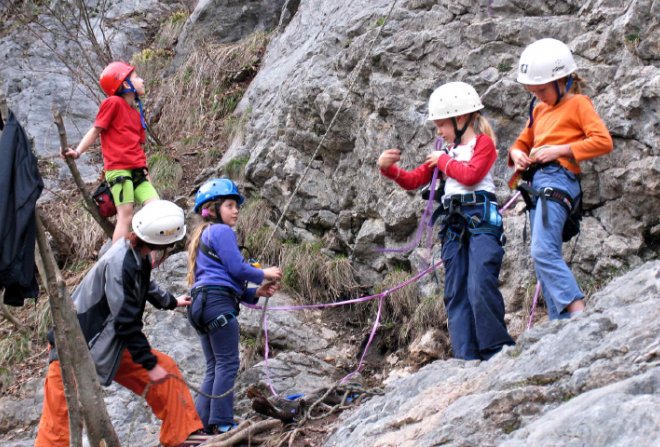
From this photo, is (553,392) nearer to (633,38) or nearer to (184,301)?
(184,301)

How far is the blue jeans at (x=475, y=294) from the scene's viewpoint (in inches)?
192

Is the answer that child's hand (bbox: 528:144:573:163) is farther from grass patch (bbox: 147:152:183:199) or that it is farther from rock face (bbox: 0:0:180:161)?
rock face (bbox: 0:0:180:161)

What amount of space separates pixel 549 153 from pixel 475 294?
3.12 feet

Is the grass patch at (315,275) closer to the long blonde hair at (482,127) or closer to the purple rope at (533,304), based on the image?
the purple rope at (533,304)

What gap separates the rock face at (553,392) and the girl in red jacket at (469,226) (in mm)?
467

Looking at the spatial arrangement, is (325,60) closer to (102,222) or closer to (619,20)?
(619,20)

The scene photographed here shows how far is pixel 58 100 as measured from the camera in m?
13.0

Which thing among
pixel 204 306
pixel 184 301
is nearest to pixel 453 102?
pixel 204 306

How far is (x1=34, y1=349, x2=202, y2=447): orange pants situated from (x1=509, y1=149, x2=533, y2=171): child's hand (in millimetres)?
2495

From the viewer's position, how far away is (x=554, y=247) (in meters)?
4.78

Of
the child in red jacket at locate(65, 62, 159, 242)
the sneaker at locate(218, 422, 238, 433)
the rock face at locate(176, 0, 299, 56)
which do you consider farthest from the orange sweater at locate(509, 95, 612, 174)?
the rock face at locate(176, 0, 299, 56)

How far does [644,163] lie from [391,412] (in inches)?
118

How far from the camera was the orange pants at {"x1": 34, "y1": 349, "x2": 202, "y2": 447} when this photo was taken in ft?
16.3

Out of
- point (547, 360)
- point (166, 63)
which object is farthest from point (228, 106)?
point (547, 360)
